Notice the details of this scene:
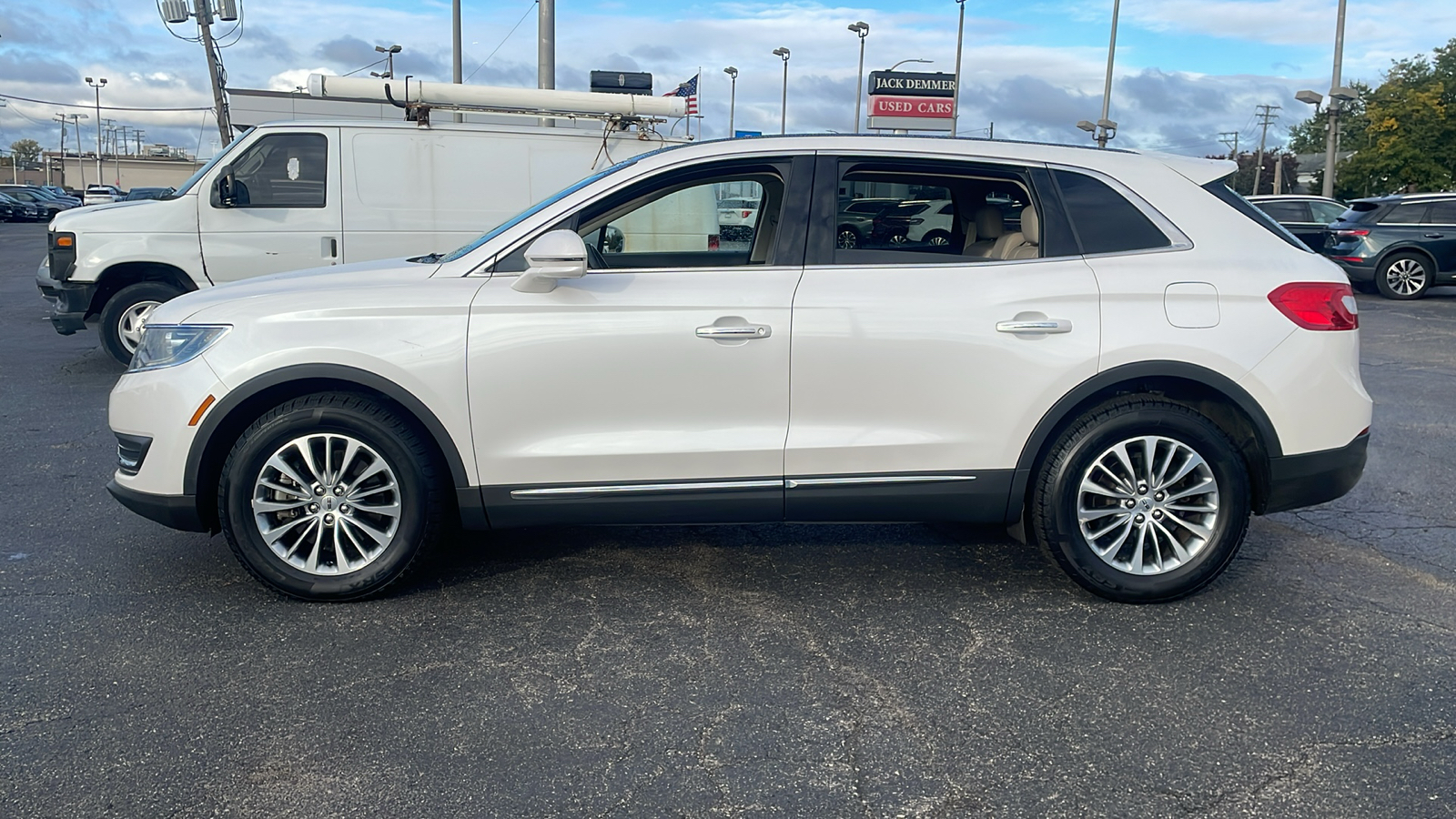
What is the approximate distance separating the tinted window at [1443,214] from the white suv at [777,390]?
1508 centimetres

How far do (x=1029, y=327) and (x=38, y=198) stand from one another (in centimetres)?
6324

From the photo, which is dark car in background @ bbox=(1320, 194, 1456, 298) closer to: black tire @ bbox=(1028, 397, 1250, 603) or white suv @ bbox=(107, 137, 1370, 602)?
white suv @ bbox=(107, 137, 1370, 602)

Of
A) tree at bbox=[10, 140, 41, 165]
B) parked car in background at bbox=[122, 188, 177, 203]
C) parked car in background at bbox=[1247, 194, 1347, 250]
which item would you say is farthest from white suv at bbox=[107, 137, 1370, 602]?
tree at bbox=[10, 140, 41, 165]

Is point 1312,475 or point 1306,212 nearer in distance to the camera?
point 1312,475

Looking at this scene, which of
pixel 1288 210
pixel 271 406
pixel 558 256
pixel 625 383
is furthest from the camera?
pixel 1288 210

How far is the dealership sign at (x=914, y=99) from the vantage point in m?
35.5

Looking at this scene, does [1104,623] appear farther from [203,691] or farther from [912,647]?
[203,691]

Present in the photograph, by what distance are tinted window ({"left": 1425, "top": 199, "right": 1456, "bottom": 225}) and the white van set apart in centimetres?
1441

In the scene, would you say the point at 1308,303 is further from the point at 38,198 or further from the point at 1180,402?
the point at 38,198

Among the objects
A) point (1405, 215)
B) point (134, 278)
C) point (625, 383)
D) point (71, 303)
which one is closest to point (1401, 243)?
point (1405, 215)

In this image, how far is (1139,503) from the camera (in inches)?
165

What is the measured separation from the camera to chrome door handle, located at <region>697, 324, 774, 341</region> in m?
4.02

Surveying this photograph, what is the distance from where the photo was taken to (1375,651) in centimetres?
383

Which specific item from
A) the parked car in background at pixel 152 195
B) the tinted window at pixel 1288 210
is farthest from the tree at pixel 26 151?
the tinted window at pixel 1288 210
